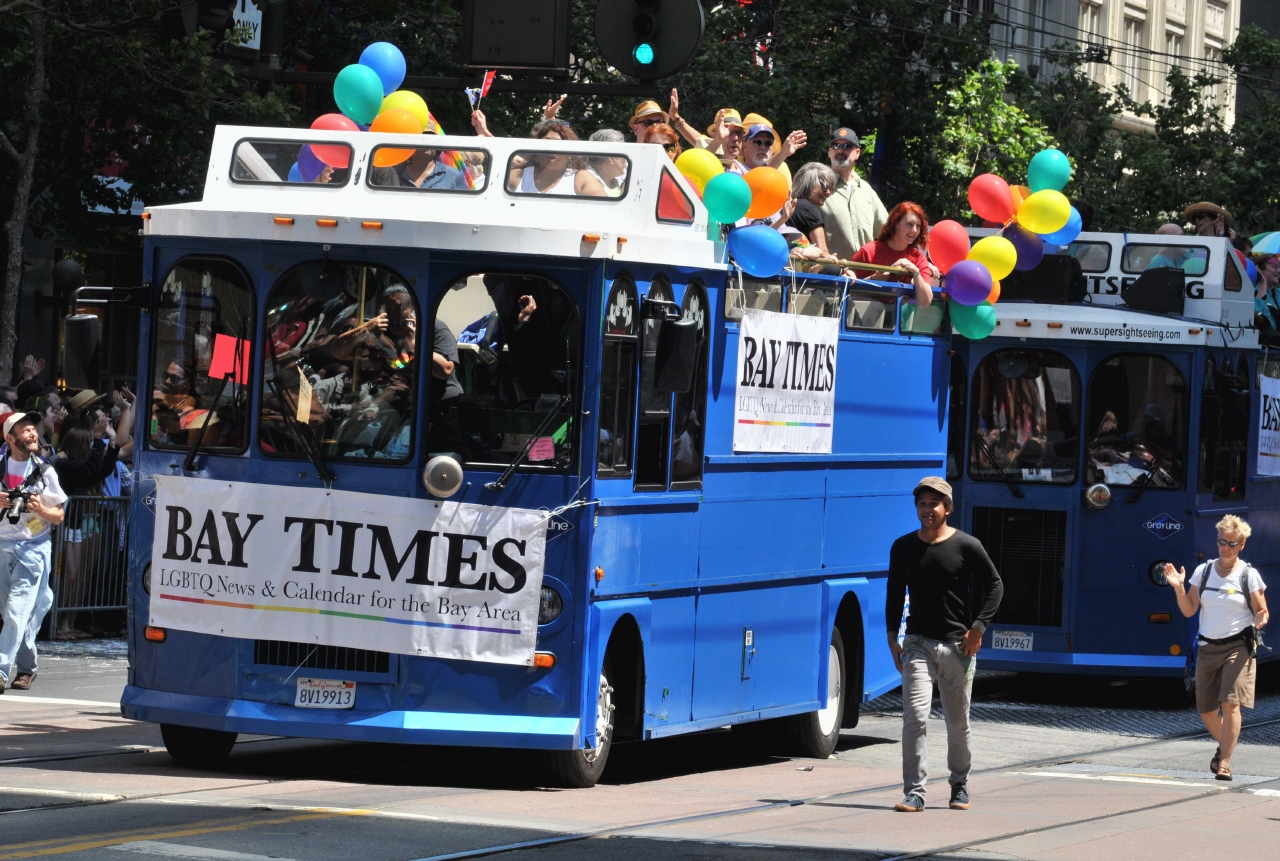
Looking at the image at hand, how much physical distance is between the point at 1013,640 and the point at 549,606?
7353 millimetres

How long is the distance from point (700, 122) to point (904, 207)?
47.2 ft

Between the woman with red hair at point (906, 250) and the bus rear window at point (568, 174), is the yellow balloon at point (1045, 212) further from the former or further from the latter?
the bus rear window at point (568, 174)

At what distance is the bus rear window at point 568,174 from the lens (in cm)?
1091

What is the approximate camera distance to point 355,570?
34.6 ft

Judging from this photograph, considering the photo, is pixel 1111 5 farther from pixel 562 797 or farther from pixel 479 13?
pixel 562 797

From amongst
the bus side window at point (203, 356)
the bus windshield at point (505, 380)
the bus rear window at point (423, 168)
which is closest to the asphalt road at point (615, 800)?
the bus windshield at point (505, 380)

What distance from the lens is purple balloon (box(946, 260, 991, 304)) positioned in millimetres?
14539

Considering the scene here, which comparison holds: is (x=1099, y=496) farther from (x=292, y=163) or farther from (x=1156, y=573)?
(x=292, y=163)

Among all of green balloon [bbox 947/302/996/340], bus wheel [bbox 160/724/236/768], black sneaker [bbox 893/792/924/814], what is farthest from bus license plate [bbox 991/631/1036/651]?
bus wheel [bbox 160/724/236/768]

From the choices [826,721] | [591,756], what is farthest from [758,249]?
[826,721]

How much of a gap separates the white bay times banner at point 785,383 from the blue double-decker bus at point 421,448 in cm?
61

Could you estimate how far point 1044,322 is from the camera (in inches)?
671

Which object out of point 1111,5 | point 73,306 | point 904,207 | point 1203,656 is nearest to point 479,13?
point 904,207

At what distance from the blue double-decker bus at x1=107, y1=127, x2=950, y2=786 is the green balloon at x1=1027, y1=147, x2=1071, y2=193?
478 centimetres
